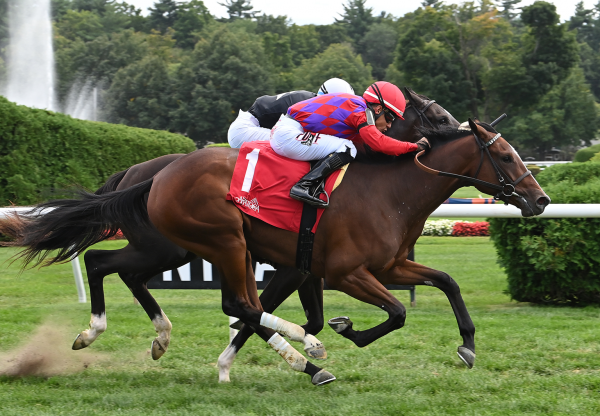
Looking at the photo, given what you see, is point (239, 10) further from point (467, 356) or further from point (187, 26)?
point (467, 356)

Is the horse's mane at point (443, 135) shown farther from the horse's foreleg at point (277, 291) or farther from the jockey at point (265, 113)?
the horse's foreleg at point (277, 291)

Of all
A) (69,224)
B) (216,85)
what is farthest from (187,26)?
(69,224)

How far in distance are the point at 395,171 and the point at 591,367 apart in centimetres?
177

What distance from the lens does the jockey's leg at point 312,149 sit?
12.2ft

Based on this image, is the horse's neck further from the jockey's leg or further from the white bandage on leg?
the white bandage on leg

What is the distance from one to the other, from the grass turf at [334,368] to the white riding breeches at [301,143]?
4.38 ft

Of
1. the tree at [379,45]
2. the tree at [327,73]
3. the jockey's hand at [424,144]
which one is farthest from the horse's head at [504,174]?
the tree at [379,45]

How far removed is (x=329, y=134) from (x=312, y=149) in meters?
0.21

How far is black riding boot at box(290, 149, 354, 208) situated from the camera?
3670 mm

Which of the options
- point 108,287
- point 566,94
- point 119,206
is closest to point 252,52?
point 566,94

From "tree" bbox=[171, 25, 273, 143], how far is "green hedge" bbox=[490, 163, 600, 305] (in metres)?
37.1

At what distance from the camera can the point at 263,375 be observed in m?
4.21

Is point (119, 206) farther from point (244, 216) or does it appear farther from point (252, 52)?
point (252, 52)

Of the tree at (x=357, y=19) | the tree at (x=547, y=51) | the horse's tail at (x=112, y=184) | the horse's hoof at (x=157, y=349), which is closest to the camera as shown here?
the horse's hoof at (x=157, y=349)
